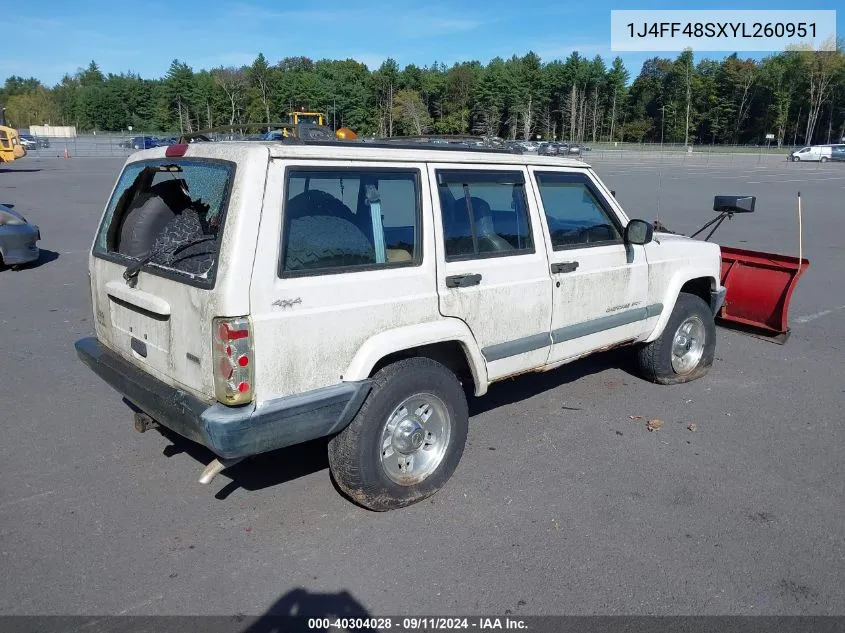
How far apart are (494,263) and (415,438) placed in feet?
Answer: 3.78

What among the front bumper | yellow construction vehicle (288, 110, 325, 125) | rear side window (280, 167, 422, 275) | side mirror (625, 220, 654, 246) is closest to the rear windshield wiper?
rear side window (280, 167, 422, 275)

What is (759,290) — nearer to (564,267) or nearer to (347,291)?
(564,267)

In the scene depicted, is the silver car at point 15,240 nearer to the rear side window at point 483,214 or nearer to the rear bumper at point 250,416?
the rear bumper at point 250,416

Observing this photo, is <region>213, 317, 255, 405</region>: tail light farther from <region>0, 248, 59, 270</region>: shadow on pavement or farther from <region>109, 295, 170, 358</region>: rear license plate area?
<region>0, 248, 59, 270</region>: shadow on pavement

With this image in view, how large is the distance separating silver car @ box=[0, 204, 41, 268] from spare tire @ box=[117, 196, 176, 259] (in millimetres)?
7373

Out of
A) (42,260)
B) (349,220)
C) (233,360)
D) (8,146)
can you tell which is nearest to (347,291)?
(349,220)

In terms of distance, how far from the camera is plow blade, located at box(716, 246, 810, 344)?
263 inches

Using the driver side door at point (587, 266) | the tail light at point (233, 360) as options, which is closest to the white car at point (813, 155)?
the driver side door at point (587, 266)

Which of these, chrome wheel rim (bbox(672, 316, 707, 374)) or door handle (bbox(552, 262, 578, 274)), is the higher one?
door handle (bbox(552, 262, 578, 274))

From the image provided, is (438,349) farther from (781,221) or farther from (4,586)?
(781,221)

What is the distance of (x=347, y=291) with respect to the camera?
3377 mm

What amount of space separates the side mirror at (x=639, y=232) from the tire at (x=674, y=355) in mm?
1089

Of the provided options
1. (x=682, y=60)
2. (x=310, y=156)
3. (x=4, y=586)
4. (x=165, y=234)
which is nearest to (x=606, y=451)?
(x=310, y=156)

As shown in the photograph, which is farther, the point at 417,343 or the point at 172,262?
the point at 417,343
